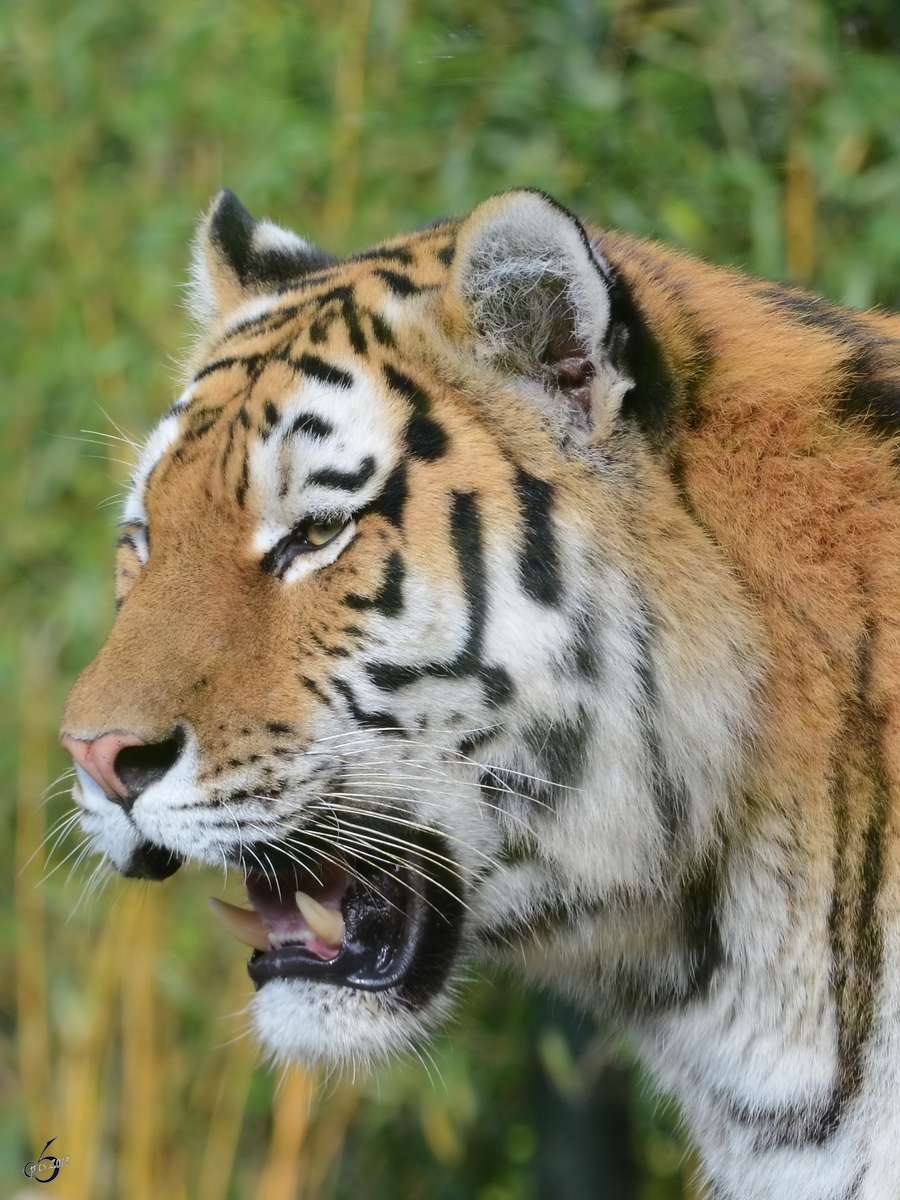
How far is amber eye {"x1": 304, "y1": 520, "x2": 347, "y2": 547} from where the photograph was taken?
1448 millimetres

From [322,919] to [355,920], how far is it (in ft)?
0.16

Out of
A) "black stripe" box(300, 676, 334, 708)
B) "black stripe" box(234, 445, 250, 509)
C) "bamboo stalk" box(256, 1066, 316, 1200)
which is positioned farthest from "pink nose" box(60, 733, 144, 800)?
"bamboo stalk" box(256, 1066, 316, 1200)

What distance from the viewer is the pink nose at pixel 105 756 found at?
137cm

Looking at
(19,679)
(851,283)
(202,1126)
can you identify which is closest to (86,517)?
(19,679)

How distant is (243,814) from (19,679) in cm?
178

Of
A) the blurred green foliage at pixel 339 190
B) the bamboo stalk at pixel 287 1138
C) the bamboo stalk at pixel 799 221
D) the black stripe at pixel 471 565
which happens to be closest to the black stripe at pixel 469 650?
the black stripe at pixel 471 565

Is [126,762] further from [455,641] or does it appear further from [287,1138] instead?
[287,1138]

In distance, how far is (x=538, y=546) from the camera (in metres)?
1.43

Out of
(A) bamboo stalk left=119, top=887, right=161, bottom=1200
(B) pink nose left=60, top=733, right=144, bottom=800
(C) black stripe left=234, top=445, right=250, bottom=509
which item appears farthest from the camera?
(A) bamboo stalk left=119, top=887, right=161, bottom=1200

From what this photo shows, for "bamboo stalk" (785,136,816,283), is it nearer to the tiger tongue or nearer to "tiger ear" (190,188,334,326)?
"tiger ear" (190,188,334,326)

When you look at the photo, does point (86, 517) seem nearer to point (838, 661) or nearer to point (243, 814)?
point (243, 814)

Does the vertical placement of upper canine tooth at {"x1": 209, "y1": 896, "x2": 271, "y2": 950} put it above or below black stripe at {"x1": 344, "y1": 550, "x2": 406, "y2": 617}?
below

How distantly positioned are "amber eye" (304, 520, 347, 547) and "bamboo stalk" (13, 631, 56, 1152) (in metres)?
1.76

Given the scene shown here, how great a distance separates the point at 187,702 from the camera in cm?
139
